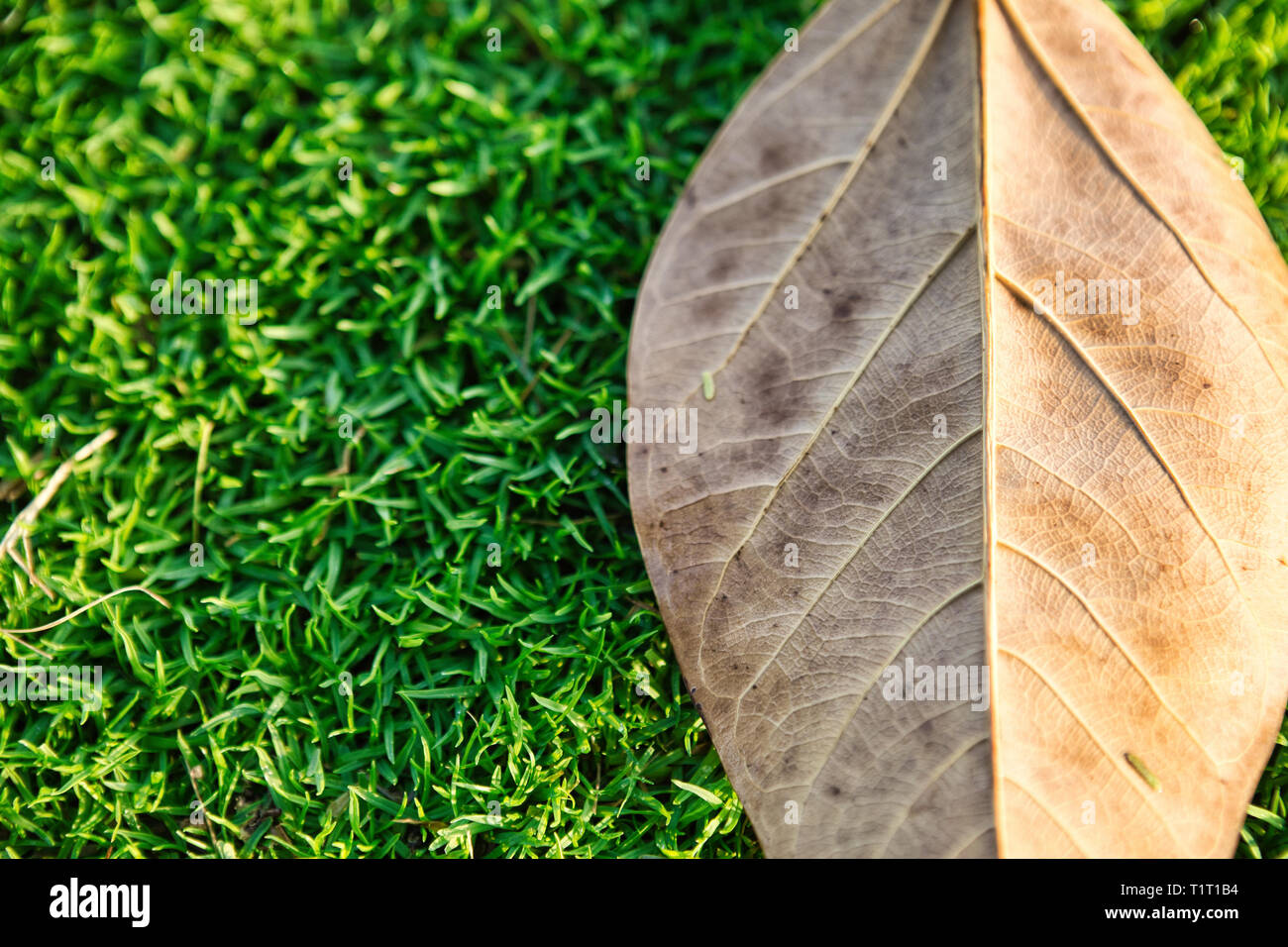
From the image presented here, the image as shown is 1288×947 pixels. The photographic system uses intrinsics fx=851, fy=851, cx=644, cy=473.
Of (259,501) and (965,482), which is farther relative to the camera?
(259,501)

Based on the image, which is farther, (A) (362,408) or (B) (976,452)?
(A) (362,408)

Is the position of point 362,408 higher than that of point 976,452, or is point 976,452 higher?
point 976,452

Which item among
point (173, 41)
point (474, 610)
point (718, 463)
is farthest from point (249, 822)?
point (173, 41)

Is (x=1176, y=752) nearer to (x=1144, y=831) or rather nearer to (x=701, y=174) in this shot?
(x=1144, y=831)

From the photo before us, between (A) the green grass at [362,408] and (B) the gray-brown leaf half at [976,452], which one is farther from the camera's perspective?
(A) the green grass at [362,408]
